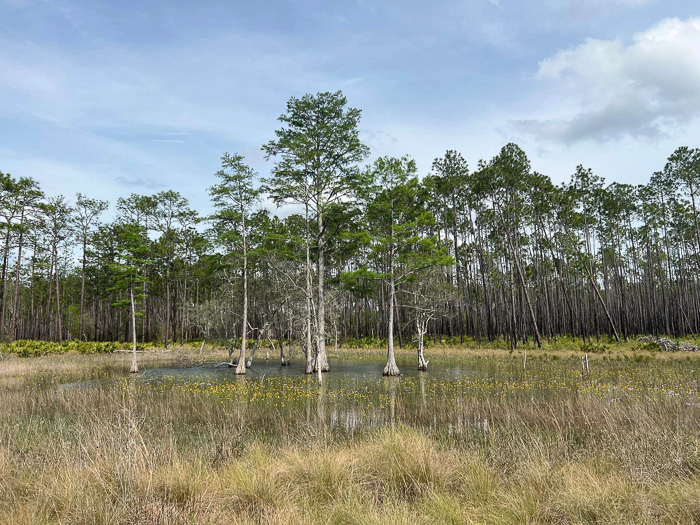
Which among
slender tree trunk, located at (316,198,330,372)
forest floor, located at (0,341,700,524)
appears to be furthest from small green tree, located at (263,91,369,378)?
forest floor, located at (0,341,700,524)

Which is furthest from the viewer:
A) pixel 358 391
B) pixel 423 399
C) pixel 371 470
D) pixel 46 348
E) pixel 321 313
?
pixel 46 348

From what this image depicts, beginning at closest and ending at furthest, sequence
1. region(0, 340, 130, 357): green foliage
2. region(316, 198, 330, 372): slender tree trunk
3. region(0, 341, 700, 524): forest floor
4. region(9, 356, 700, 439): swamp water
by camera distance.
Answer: region(0, 341, 700, 524): forest floor
region(9, 356, 700, 439): swamp water
region(316, 198, 330, 372): slender tree trunk
region(0, 340, 130, 357): green foliage

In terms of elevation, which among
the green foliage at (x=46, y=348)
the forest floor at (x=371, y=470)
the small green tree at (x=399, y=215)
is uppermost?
the small green tree at (x=399, y=215)

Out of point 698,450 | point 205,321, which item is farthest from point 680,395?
point 205,321

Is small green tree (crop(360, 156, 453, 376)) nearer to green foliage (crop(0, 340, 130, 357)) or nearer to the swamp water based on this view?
the swamp water

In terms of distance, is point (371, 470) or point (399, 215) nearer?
point (371, 470)

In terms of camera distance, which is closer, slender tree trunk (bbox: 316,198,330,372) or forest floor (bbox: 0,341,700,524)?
forest floor (bbox: 0,341,700,524)

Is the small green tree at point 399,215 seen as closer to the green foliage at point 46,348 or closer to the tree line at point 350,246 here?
the tree line at point 350,246

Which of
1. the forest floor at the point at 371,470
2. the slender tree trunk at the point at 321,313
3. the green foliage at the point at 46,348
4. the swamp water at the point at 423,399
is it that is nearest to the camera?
the forest floor at the point at 371,470

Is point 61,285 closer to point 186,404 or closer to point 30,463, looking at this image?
point 186,404

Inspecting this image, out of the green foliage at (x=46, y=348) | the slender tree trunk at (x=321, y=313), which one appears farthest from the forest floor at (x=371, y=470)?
A: the green foliage at (x=46, y=348)

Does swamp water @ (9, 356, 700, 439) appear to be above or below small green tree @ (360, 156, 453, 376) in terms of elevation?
below

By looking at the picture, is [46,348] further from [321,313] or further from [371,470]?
[371,470]

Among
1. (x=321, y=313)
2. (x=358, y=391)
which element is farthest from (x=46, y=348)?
(x=358, y=391)
